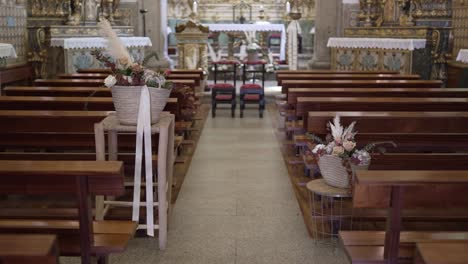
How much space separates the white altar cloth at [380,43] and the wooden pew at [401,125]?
19.8 feet

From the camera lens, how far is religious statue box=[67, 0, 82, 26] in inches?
446

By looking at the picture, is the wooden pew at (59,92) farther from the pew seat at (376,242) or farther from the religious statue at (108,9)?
the religious statue at (108,9)

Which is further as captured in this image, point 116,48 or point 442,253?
point 116,48

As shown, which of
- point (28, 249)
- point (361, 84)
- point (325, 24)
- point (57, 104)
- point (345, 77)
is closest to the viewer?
Answer: point (28, 249)

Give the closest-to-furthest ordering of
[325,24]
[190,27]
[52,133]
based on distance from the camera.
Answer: [52,133], [190,27], [325,24]

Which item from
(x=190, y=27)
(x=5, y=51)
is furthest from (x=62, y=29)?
(x=5, y=51)

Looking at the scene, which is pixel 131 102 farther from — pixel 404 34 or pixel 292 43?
pixel 292 43

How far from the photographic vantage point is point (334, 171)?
387cm

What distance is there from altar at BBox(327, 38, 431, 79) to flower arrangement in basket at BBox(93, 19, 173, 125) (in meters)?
7.56

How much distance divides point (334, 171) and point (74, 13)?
9.21 metres

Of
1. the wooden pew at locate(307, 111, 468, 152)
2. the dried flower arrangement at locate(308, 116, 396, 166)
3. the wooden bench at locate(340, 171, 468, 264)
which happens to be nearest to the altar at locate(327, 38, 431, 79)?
the wooden pew at locate(307, 111, 468, 152)

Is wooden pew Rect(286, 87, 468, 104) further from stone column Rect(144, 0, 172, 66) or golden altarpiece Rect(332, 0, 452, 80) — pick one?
stone column Rect(144, 0, 172, 66)

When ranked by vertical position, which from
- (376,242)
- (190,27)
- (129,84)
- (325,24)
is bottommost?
(376,242)

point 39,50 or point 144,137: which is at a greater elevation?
point 39,50
